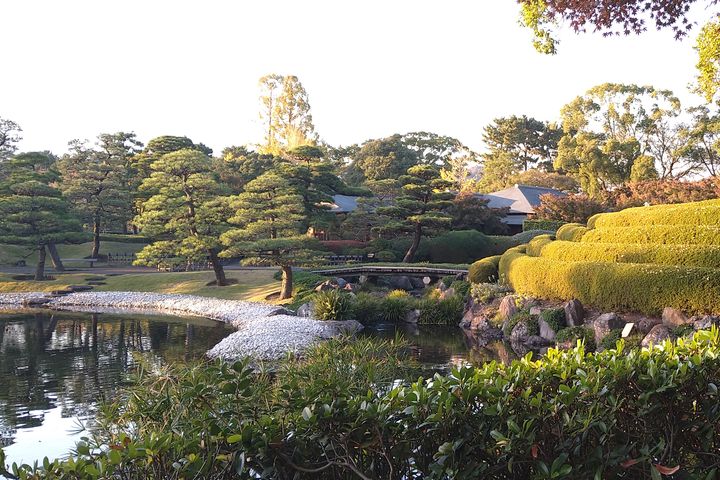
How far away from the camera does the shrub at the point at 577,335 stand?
15.0 meters

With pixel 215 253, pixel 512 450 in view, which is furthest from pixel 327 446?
pixel 215 253

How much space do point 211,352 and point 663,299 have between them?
10993mm

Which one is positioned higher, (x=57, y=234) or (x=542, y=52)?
(x=542, y=52)

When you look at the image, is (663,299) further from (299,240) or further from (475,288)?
(299,240)

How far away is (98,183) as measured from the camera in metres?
37.0

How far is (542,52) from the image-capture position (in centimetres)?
1080

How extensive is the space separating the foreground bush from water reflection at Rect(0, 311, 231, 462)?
110 inches

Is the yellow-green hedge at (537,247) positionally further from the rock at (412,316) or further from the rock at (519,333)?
the rock at (412,316)

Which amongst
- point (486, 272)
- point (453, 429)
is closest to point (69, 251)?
point (486, 272)

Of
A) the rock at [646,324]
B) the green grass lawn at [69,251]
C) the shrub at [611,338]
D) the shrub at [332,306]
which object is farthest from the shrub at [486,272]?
the green grass lawn at [69,251]

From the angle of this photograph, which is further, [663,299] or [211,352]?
[211,352]

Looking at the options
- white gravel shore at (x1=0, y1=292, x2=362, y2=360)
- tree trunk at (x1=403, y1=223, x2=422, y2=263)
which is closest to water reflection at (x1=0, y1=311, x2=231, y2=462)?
white gravel shore at (x1=0, y1=292, x2=362, y2=360)

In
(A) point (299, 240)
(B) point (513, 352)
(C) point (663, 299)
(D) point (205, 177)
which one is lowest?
(B) point (513, 352)

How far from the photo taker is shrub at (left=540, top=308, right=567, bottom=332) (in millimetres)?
16359
